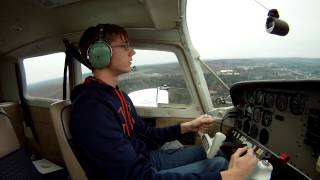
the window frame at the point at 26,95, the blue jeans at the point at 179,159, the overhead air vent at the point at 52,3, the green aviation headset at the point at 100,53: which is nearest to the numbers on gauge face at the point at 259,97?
the blue jeans at the point at 179,159

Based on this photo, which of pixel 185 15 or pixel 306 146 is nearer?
pixel 306 146

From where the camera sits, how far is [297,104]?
5.31 feet

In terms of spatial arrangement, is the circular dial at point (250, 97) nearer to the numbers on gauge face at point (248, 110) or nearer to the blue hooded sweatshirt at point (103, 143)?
the numbers on gauge face at point (248, 110)

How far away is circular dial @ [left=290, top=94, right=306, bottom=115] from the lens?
1573 mm

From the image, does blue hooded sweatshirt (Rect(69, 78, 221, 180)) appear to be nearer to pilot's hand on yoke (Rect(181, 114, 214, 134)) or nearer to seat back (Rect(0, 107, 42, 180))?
seat back (Rect(0, 107, 42, 180))

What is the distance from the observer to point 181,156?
1.64 m

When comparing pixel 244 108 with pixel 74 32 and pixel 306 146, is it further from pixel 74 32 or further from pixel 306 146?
pixel 74 32

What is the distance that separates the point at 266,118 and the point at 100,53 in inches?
46.3

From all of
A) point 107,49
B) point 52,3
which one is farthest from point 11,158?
point 52,3

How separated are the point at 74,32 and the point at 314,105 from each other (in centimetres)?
219

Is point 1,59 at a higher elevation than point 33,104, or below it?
higher

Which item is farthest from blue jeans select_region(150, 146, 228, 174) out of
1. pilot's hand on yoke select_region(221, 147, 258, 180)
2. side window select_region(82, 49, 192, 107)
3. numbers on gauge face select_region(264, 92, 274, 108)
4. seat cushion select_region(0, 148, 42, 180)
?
side window select_region(82, 49, 192, 107)

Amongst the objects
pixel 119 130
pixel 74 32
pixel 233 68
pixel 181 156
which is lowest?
pixel 181 156

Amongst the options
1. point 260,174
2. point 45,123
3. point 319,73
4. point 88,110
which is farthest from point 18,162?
point 45,123
